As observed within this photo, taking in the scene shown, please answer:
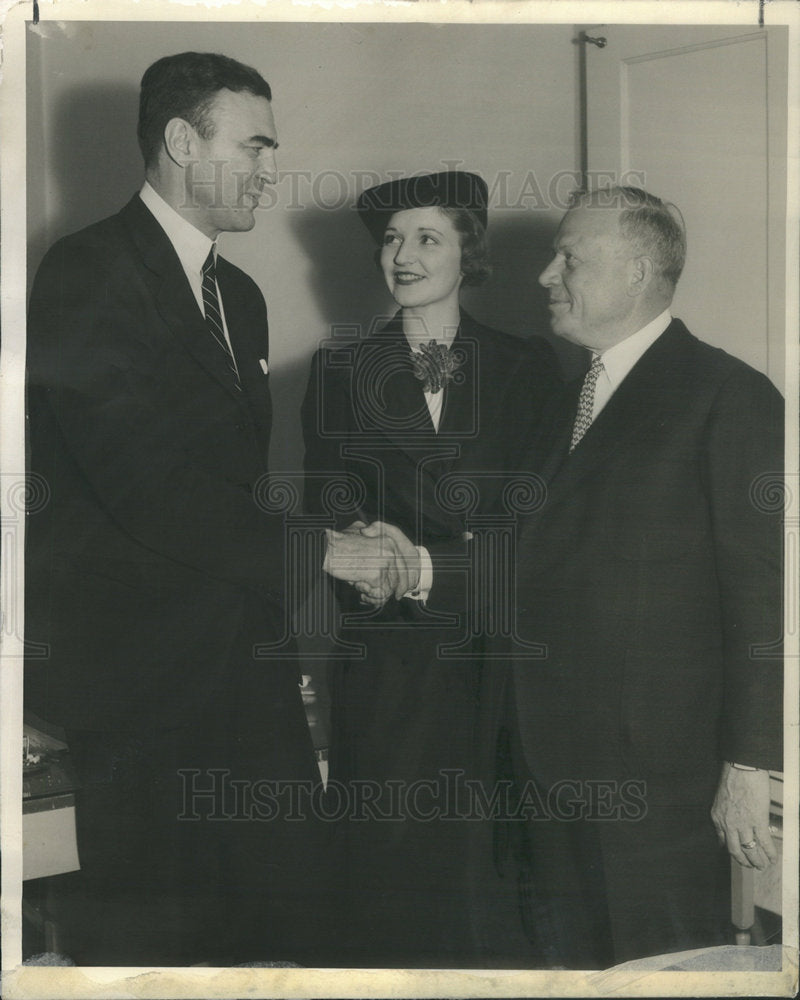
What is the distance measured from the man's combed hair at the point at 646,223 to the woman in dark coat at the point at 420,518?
239mm

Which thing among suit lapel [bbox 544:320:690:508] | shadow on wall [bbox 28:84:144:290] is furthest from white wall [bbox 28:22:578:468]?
suit lapel [bbox 544:320:690:508]

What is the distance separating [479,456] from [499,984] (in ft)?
3.51

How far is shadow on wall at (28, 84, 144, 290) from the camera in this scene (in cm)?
198

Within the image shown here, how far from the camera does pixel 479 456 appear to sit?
200 cm

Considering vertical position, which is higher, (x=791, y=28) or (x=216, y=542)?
(x=791, y=28)

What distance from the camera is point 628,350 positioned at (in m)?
2.01

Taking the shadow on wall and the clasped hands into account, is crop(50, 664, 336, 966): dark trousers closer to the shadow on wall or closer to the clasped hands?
the clasped hands

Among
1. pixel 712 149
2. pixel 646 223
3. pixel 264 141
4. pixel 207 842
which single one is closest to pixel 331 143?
pixel 264 141

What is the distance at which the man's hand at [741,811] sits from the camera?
6.51 ft

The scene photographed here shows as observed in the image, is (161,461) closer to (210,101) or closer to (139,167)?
(139,167)

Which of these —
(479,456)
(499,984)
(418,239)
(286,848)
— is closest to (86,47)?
(418,239)

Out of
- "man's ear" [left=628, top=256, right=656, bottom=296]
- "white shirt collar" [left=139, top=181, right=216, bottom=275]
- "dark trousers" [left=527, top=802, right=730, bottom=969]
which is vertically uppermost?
"white shirt collar" [left=139, top=181, right=216, bottom=275]

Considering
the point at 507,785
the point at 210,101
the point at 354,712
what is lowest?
the point at 507,785

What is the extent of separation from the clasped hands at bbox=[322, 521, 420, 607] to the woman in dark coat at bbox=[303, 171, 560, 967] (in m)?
0.02
